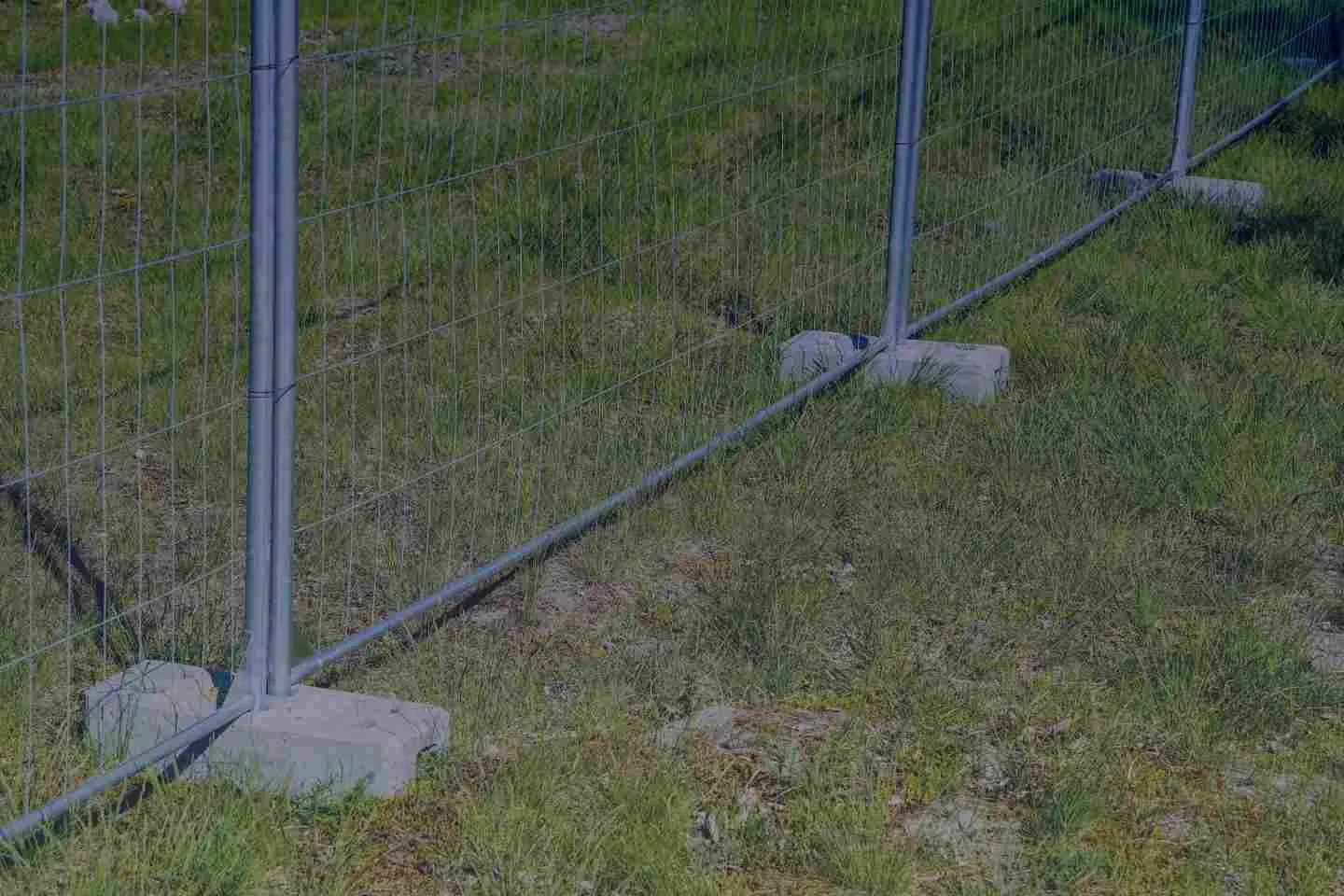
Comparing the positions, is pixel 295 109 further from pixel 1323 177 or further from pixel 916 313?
pixel 1323 177

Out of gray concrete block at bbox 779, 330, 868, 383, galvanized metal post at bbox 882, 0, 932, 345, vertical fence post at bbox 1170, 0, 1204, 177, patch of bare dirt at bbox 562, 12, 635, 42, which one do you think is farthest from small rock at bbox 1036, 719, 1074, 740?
patch of bare dirt at bbox 562, 12, 635, 42

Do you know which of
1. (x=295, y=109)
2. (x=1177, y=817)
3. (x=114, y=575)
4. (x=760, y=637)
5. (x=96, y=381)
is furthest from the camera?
(x=96, y=381)

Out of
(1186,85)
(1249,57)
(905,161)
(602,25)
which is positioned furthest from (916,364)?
(602,25)

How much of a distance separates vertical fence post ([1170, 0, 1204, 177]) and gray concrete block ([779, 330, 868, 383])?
3290 millimetres

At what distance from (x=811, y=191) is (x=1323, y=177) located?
8.05ft

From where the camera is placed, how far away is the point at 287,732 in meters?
3.40

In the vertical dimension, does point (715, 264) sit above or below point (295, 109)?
below

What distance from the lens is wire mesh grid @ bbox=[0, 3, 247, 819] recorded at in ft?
11.5

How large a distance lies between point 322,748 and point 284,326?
0.73 m

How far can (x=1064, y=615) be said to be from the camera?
13.9ft

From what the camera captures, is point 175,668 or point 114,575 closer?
point 175,668

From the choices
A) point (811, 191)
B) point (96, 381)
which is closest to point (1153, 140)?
point (811, 191)

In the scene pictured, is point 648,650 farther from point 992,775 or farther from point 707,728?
point 992,775

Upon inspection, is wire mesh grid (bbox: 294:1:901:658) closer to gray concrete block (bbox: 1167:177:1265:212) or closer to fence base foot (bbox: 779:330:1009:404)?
fence base foot (bbox: 779:330:1009:404)
